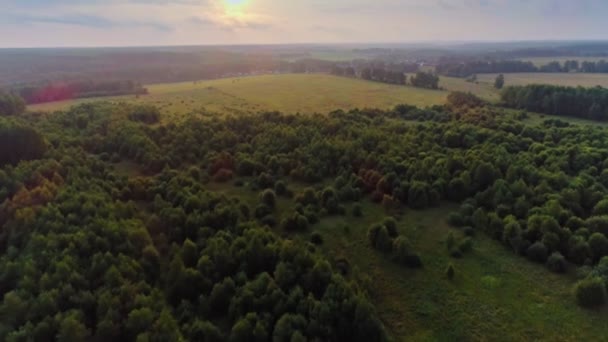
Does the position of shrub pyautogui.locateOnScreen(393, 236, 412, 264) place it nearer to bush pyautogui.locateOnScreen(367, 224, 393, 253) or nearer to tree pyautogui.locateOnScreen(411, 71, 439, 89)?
bush pyautogui.locateOnScreen(367, 224, 393, 253)

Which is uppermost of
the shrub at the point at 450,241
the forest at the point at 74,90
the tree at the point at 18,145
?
the forest at the point at 74,90

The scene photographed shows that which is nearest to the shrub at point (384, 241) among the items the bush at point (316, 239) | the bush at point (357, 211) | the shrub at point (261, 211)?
the bush at point (316, 239)

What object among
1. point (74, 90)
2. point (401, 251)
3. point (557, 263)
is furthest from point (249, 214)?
point (74, 90)

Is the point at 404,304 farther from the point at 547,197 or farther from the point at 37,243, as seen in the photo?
the point at 37,243

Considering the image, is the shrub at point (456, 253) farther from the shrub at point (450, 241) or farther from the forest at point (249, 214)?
the shrub at point (450, 241)

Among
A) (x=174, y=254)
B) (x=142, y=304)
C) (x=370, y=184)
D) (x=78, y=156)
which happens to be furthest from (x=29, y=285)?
(x=370, y=184)
